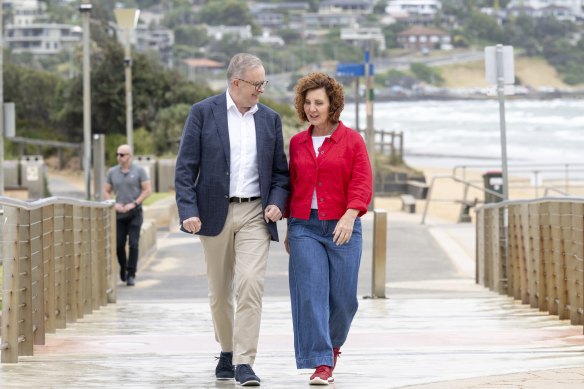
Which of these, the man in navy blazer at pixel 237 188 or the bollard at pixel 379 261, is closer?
the man in navy blazer at pixel 237 188

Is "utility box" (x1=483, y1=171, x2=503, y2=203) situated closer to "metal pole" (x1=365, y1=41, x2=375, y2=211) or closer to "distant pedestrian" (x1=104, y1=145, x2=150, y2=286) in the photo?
"metal pole" (x1=365, y1=41, x2=375, y2=211)

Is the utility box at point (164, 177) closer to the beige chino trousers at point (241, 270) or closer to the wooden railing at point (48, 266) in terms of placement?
the wooden railing at point (48, 266)

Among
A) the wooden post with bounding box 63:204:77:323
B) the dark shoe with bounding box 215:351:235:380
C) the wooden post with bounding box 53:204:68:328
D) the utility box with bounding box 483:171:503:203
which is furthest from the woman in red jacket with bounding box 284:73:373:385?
the utility box with bounding box 483:171:503:203

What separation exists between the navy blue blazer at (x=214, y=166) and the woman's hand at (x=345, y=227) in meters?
0.37

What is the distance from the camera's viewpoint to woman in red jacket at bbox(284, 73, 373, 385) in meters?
7.95

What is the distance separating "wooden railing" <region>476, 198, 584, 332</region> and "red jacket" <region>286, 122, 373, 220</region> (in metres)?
3.34

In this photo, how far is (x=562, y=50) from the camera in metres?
200

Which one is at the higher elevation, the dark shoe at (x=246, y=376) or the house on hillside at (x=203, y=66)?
the house on hillside at (x=203, y=66)

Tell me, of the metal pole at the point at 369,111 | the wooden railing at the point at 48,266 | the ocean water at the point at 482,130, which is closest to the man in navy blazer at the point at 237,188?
the wooden railing at the point at 48,266

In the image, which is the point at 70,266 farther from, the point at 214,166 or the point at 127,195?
the point at 127,195

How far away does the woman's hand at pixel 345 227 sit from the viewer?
310 inches

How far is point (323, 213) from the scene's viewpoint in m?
7.96

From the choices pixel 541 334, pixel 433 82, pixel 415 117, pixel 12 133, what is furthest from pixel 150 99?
pixel 433 82

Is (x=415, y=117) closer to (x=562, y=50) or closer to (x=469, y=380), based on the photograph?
(x=562, y=50)
